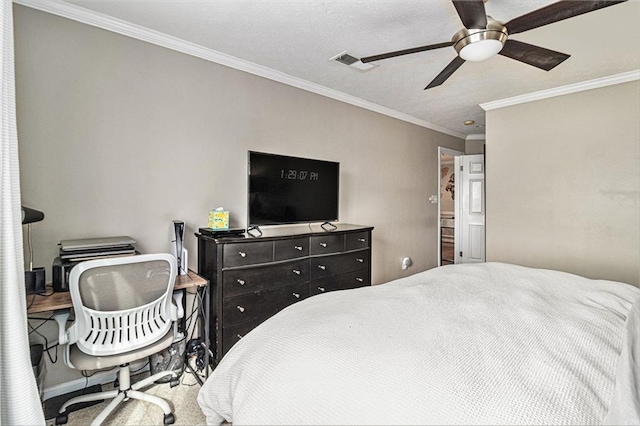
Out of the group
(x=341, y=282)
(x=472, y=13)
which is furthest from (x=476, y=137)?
(x=472, y=13)

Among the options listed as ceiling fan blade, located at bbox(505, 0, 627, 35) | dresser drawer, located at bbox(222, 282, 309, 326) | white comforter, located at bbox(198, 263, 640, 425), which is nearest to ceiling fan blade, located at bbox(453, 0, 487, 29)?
ceiling fan blade, located at bbox(505, 0, 627, 35)

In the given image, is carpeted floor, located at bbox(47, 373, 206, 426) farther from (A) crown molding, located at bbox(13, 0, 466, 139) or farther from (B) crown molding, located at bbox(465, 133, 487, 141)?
(B) crown molding, located at bbox(465, 133, 487, 141)

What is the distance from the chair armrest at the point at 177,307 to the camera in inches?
76.9

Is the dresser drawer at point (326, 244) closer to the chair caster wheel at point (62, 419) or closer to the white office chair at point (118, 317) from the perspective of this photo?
the white office chair at point (118, 317)

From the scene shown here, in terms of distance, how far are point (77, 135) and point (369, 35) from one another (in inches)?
84.9

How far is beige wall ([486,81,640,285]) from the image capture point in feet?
9.71

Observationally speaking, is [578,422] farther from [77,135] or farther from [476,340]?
[77,135]

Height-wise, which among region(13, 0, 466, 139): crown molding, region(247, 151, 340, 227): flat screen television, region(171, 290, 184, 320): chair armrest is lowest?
region(171, 290, 184, 320): chair armrest

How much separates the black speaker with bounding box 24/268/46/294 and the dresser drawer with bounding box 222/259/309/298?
1024mm

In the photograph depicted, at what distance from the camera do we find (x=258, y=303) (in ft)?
7.90

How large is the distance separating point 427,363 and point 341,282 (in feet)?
6.78

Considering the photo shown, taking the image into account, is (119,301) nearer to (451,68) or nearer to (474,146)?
(451,68)

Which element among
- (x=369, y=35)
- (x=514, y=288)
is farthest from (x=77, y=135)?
(x=514, y=288)

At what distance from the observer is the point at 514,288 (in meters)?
1.79
